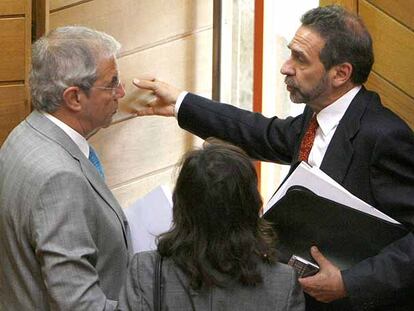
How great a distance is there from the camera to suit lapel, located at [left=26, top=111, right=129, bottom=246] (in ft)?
7.88

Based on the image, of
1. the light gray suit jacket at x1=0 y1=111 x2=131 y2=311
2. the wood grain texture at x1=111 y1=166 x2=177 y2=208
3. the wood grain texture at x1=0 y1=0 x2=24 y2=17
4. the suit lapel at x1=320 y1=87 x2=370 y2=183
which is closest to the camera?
the light gray suit jacket at x1=0 y1=111 x2=131 y2=311

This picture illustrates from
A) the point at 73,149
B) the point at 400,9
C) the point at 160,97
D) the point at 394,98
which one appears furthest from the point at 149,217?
the point at 400,9

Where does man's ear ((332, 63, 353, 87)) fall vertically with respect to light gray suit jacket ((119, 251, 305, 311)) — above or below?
above

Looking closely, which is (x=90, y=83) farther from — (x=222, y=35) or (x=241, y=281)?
(x=222, y=35)

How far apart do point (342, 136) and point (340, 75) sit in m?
0.20

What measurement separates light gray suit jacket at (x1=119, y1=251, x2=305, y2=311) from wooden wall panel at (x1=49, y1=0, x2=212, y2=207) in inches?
53.7

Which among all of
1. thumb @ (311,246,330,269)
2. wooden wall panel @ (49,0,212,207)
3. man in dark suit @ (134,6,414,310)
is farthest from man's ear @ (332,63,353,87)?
wooden wall panel @ (49,0,212,207)

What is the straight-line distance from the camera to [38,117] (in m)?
2.46

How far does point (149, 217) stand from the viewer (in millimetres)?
2670

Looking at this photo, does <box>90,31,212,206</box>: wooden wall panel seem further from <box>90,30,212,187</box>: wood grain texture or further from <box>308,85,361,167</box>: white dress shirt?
<box>308,85,361,167</box>: white dress shirt

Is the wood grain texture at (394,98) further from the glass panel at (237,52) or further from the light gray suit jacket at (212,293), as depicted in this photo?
the light gray suit jacket at (212,293)

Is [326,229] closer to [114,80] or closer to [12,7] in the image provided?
[114,80]

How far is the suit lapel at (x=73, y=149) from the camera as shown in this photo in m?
2.40

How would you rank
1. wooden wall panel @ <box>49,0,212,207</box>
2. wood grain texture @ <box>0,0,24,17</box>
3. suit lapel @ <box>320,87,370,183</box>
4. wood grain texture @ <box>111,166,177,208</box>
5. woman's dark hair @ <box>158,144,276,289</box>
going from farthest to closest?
wood grain texture @ <box>111,166,177,208</box> < wooden wall panel @ <box>49,0,212,207</box> < wood grain texture @ <box>0,0,24,17</box> < suit lapel @ <box>320,87,370,183</box> < woman's dark hair @ <box>158,144,276,289</box>
